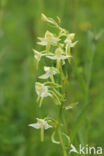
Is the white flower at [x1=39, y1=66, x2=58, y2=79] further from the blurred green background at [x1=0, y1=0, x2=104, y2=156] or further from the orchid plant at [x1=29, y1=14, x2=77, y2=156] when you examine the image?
the blurred green background at [x1=0, y1=0, x2=104, y2=156]

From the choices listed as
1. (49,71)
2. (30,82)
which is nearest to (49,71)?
(49,71)

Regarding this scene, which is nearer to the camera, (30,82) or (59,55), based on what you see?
(59,55)

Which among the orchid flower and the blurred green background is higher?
the blurred green background

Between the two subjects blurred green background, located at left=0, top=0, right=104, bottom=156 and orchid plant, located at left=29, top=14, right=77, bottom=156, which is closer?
orchid plant, located at left=29, top=14, right=77, bottom=156

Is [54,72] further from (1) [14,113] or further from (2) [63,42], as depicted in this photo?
(1) [14,113]

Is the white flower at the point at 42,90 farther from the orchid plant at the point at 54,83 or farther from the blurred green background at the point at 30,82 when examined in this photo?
the blurred green background at the point at 30,82

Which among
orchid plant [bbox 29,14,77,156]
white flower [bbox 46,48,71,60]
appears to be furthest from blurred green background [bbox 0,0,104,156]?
white flower [bbox 46,48,71,60]

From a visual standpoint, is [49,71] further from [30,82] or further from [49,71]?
[30,82]

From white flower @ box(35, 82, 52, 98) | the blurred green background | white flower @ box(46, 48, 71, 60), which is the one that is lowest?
white flower @ box(35, 82, 52, 98)
